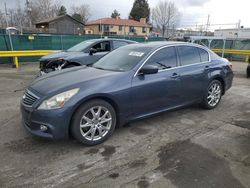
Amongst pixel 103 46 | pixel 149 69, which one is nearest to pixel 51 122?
pixel 149 69

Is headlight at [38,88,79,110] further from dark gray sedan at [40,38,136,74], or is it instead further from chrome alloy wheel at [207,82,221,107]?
dark gray sedan at [40,38,136,74]

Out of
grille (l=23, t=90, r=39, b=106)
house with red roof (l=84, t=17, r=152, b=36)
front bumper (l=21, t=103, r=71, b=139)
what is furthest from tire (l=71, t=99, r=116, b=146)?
house with red roof (l=84, t=17, r=152, b=36)

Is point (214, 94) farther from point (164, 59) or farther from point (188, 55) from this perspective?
point (164, 59)

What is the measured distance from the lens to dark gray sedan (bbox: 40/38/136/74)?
772 centimetres

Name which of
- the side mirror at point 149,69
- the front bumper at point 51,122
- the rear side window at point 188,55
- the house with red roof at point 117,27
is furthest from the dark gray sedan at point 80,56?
the house with red roof at point 117,27

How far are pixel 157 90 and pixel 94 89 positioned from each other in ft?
4.11

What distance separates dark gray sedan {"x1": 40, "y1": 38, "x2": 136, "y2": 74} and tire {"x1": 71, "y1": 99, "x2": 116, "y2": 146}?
4285 millimetres

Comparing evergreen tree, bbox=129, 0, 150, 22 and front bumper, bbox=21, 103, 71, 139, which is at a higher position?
evergreen tree, bbox=129, 0, 150, 22

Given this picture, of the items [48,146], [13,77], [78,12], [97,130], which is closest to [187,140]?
[97,130]

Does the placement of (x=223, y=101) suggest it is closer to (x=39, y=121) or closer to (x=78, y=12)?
(x=39, y=121)

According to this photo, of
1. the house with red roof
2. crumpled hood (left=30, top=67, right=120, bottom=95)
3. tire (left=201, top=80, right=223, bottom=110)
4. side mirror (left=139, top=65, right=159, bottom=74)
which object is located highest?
the house with red roof

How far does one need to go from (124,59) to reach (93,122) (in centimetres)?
145

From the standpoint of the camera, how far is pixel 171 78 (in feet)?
14.3

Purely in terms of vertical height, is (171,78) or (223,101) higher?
(171,78)
